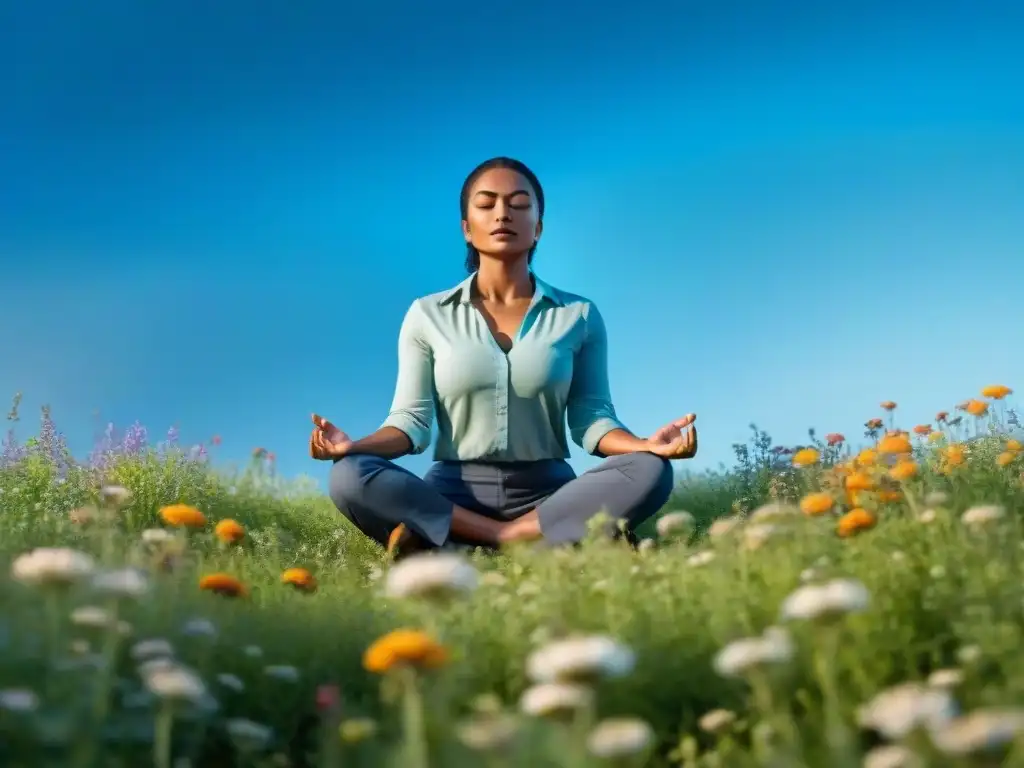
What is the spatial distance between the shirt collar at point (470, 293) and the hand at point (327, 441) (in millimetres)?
1307

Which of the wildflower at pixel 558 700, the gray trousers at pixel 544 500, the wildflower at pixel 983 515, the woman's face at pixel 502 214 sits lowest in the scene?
the wildflower at pixel 558 700

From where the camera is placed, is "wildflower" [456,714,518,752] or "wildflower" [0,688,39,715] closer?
"wildflower" [456,714,518,752]

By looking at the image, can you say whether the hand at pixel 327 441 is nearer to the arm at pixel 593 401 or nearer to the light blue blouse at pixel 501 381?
the light blue blouse at pixel 501 381

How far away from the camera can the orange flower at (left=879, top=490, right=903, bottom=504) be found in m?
4.91

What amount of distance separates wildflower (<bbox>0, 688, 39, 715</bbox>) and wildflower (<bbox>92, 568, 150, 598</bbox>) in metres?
0.31

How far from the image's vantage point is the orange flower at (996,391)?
24.2ft

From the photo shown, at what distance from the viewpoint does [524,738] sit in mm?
2100

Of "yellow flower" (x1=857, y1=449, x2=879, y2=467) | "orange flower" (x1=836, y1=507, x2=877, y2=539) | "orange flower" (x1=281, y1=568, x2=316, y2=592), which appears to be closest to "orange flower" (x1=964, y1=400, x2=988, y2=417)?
A: "yellow flower" (x1=857, y1=449, x2=879, y2=467)

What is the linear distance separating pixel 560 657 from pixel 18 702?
47.1 inches

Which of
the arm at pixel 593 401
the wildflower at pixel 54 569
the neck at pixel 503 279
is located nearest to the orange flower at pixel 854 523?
the wildflower at pixel 54 569

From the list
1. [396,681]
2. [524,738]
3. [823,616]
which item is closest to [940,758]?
[823,616]

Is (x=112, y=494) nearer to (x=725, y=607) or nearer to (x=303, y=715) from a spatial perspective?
(x=303, y=715)

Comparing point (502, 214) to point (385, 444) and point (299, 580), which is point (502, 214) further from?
point (299, 580)

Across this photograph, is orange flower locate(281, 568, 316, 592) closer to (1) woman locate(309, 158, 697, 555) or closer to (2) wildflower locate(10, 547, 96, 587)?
(1) woman locate(309, 158, 697, 555)
